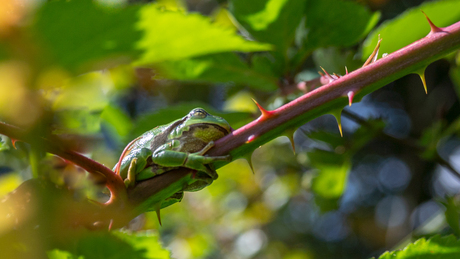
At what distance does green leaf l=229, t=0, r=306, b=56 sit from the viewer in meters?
1.58

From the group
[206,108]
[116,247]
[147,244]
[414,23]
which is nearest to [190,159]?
[147,244]

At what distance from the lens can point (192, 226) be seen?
13.6 ft

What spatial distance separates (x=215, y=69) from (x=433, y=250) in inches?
46.1

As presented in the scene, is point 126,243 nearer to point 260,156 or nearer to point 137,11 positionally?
point 137,11

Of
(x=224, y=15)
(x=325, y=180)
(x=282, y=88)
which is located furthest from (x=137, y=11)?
(x=224, y=15)

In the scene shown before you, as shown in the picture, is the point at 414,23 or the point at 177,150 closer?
the point at 414,23

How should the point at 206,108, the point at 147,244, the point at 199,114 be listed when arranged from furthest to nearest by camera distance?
1. the point at 206,108
2. the point at 199,114
3. the point at 147,244

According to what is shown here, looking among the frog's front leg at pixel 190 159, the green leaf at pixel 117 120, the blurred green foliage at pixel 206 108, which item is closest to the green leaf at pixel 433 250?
the blurred green foliage at pixel 206 108

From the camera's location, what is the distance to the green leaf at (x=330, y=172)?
7.30ft

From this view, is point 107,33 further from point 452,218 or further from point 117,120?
point 117,120

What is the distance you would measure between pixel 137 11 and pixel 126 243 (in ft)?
2.05

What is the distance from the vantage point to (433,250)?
1195 millimetres

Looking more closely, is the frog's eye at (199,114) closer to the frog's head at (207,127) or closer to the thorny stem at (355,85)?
the frog's head at (207,127)

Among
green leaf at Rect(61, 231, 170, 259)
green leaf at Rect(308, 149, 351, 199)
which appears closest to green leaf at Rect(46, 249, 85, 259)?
green leaf at Rect(61, 231, 170, 259)
